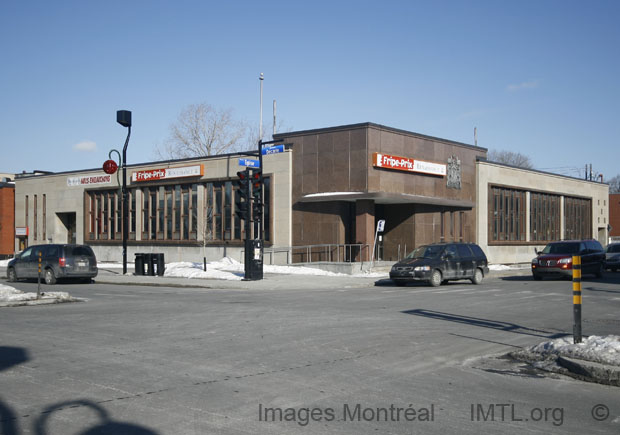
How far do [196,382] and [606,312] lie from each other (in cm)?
1170

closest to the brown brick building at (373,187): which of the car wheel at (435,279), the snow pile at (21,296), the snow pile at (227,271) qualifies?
the snow pile at (227,271)

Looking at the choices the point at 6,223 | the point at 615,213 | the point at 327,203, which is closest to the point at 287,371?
the point at 327,203

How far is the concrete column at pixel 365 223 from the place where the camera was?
34.9 metres

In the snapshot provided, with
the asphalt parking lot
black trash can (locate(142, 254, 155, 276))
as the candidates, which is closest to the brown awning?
black trash can (locate(142, 254, 155, 276))

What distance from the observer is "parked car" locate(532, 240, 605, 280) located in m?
27.0

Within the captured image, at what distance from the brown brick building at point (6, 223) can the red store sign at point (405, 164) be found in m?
35.4

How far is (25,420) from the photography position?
6168 mm

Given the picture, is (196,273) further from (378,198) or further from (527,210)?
(527,210)

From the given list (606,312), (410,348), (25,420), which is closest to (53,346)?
(25,420)

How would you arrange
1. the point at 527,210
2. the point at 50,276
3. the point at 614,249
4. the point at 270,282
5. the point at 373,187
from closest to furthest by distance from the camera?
the point at 270,282
the point at 50,276
the point at 373,187
the point at 614,249
the point at 527,210

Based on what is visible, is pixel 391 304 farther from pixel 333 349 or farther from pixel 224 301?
pixel 333 349

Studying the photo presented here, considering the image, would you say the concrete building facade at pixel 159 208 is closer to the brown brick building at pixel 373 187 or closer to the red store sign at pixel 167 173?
the red store sign at pixel 167 173

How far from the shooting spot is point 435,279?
81.7 ft

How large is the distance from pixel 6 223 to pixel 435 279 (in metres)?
42.8
